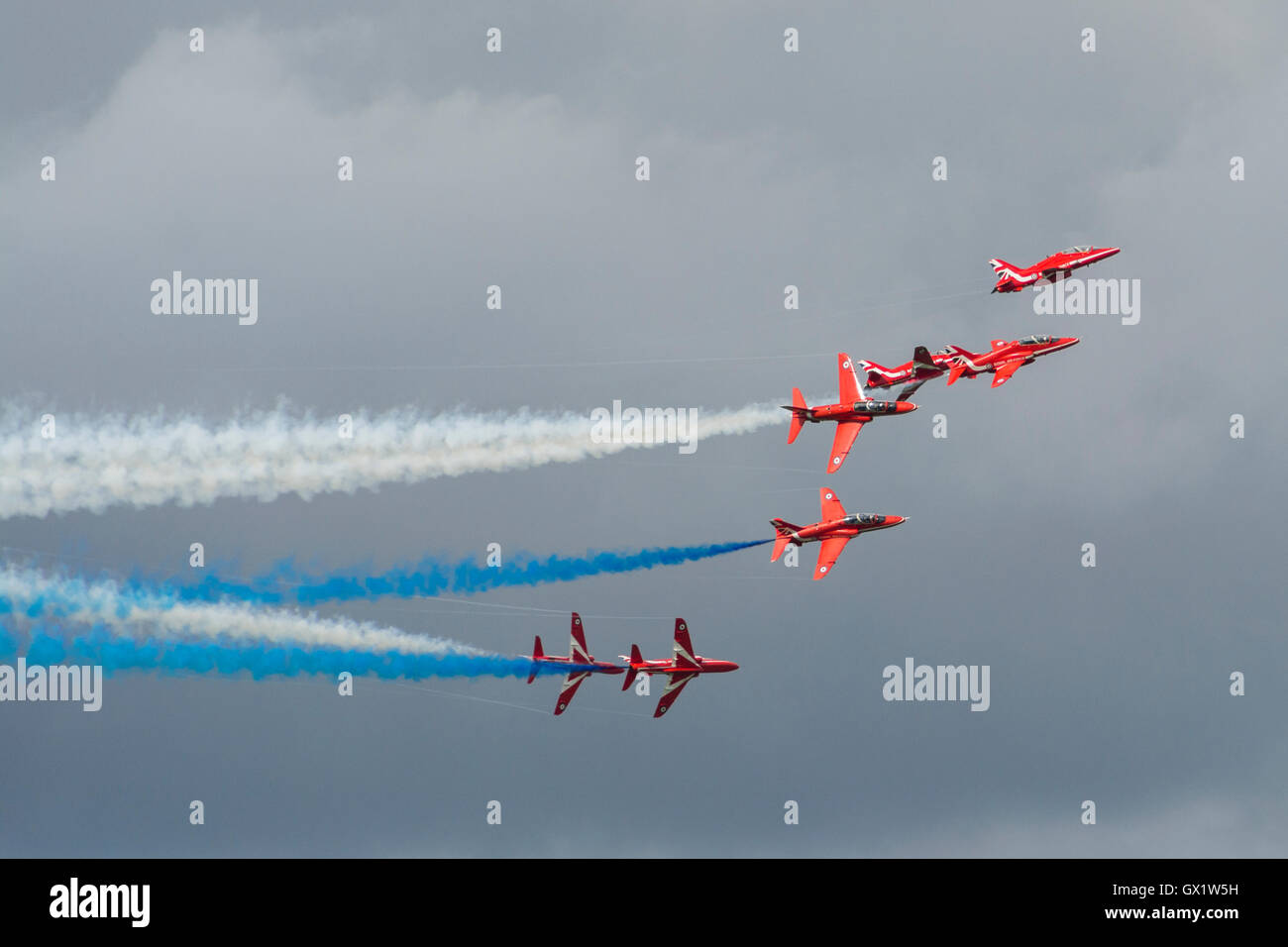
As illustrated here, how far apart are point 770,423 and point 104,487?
92.8 feet

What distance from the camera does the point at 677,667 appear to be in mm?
113875

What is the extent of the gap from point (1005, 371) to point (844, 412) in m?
7.49

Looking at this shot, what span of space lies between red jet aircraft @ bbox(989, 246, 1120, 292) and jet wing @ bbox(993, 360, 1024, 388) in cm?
313

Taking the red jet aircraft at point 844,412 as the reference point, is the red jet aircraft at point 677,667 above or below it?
below

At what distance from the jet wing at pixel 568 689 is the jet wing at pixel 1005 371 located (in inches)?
842

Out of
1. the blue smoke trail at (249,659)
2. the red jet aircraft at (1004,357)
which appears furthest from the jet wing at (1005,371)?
the blue smoke trail at (249,659)

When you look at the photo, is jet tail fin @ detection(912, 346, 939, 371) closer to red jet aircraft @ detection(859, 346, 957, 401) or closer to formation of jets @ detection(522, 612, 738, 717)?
red jet aircraft @ detection(859, 346, 957, 401)

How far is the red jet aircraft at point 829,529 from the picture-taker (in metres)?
113

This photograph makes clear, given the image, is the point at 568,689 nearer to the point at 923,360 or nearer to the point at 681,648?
the point at 681,648

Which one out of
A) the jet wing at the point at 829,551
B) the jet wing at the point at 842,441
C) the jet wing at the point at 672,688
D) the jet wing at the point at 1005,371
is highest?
the jet wing at the point at 1005,371

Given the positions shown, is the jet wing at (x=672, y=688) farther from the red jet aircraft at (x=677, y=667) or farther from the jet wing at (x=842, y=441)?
the jet wing at (x=842, y=441)

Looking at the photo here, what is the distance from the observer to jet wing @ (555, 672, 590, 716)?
113m

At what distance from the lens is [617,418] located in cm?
11206
